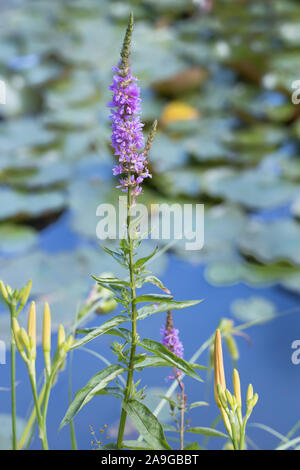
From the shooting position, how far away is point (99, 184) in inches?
103

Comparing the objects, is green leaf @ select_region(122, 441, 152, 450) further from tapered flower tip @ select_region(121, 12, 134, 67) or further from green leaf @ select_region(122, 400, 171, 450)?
tapered flower tip @ select_region(121, 12, 134, 67)

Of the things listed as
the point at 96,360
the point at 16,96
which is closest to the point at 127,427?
the point at 96,360

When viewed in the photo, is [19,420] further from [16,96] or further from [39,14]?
[39,14]

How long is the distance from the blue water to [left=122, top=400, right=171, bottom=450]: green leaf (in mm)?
776

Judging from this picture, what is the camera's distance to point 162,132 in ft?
9.91

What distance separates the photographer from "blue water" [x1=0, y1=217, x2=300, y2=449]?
5.16ft

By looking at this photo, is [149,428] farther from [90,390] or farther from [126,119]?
[126,119]

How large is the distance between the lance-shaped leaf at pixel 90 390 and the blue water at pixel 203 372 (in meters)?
0.79

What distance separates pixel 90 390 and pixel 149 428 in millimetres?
93

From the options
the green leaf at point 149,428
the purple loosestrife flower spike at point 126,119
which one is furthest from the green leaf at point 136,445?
the purple loosestrife flower spike at point 126,119

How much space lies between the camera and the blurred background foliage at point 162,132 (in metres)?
2.21

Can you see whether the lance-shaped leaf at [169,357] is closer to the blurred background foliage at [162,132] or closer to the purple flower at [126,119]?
the purple flower at [126,119]

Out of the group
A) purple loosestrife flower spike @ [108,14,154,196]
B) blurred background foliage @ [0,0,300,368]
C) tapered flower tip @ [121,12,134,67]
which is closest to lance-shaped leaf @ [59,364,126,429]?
purple loosestrife flower spike @ [108,14,154,196]
